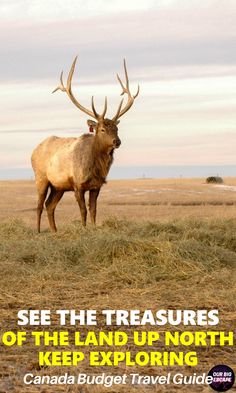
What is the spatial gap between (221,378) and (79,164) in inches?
414

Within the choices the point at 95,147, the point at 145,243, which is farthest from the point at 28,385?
the point at 95,147

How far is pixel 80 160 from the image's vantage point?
51.5 ft

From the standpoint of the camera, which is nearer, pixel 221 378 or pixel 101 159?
pixel 221 378

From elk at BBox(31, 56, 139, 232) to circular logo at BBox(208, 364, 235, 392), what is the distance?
9306 millimetres

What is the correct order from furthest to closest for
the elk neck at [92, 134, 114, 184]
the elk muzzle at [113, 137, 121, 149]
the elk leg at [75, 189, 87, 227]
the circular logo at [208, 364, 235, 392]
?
1. the elk neck at [92, 134, 114, 184]
2. the elk leg at [75, 189, 87, 227]
3. the elk muzzle at [113, 137, 121, 149]
4. the circular logo at [208, 364, 235, 392]

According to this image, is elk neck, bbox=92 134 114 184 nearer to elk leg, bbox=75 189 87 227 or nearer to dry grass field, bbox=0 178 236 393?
elk leg, bbox=75 189 87 227

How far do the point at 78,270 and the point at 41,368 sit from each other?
4.43 m

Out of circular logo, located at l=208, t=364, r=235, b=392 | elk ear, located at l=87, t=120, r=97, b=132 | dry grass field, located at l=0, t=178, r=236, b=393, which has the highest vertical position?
elk ear, located at l=87, t=120, r=97, b=132

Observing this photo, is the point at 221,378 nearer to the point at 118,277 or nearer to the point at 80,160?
the point at 118,277

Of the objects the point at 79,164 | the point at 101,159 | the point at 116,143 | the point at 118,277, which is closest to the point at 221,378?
the point at 118,277

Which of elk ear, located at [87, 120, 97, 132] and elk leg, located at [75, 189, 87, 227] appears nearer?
elk leg, located at [75, 189, 87, 227]

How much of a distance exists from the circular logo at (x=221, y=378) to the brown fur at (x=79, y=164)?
9481 millimetres

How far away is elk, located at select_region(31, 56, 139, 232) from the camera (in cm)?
1534

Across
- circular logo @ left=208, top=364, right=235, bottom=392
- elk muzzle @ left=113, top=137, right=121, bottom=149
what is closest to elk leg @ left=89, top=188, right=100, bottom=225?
elk muzzle @ left=113, top=137, right=121, bottom=149
